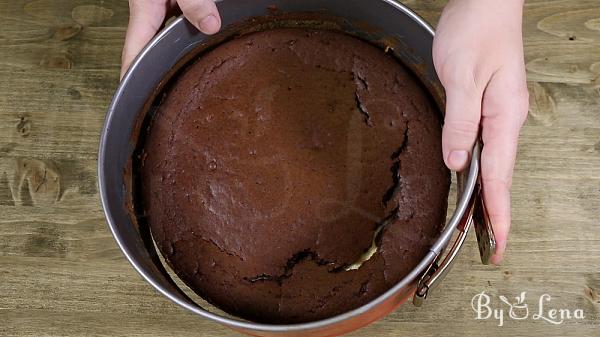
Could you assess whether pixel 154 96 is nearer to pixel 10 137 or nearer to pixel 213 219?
pixel 213 219

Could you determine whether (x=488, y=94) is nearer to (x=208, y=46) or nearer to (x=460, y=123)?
(x=460, y=123)

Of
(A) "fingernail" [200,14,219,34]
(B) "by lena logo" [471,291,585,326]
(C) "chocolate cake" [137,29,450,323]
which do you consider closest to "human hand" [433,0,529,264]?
(C) "chocolate cake" [137,29,450,323]

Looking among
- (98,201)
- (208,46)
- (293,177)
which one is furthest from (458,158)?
(98,201)

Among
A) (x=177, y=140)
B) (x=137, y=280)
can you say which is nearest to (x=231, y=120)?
(x=177, y=140)

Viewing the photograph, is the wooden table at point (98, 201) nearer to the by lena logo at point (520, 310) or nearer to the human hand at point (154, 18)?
the by lena logo at point (520, 310)

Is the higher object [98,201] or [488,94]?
[488,94]

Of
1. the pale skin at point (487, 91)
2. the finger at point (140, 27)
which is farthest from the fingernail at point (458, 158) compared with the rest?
the finger at point (140, 27)

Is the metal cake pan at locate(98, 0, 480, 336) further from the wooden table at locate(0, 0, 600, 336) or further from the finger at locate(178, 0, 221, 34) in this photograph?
the wooden table at locate(0, 0, 600, 336)
